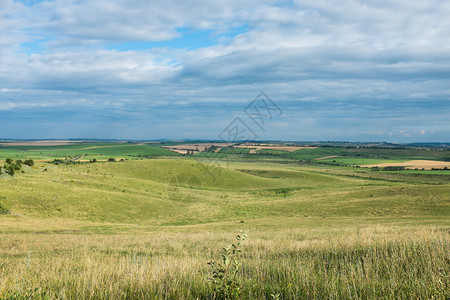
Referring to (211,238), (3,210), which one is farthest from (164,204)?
(211,238)

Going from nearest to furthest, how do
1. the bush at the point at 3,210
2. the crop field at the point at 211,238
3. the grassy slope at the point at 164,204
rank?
the crop field at the point at 211,238
the bush at the point at 3,210
the grassy slope at the point at 164,204

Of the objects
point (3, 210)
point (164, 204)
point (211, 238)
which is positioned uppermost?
point (211, 238)

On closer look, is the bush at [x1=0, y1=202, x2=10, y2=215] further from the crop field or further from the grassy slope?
the grassy slope

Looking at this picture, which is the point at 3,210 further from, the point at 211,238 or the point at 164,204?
the point at 211,238

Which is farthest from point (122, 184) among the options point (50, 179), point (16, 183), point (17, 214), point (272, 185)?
point (272, 185)

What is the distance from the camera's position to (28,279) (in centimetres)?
607

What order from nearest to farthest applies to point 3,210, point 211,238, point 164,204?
point 211,238 < point 3,210 < point 164,204

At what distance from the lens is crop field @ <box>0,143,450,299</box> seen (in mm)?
5207

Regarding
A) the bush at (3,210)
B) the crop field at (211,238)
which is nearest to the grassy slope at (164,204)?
the crop field at (211,238)

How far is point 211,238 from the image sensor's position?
61.2 feet

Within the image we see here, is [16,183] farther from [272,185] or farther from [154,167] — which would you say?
[272,185]

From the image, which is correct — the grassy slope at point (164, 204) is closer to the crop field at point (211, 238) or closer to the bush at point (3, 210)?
the crop field at point (211, 238)

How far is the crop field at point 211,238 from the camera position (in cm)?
521

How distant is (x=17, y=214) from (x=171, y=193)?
32815 mm
